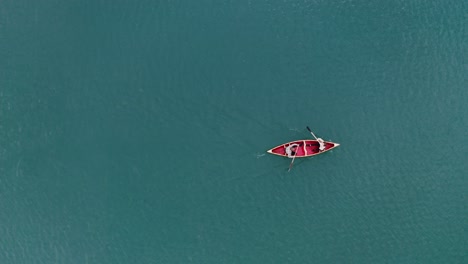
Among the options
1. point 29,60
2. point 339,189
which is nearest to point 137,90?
point 29,60

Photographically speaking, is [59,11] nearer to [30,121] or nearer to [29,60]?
[29,60]

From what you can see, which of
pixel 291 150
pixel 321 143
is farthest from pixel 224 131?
pixel 321 143

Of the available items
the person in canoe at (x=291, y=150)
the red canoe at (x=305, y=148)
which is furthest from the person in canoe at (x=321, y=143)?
the person in canoe at (x=291, y=150)

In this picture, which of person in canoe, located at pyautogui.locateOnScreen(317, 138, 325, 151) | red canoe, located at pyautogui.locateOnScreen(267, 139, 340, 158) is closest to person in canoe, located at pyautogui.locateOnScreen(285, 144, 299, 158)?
red canoe, located at pyautogui.locateOnScreen(267, 139, 340, 158)

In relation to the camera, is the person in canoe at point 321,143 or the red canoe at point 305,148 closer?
the person in canoe at point 321,143

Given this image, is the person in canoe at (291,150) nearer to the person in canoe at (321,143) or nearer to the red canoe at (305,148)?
the red canoe at (305,148)

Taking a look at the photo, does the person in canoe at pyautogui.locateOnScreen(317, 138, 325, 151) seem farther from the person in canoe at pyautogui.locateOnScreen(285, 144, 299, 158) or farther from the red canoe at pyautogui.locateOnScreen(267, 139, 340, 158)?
the person in canoe at pyautogui.locateOnScreen(285, 144, 299, 158)
